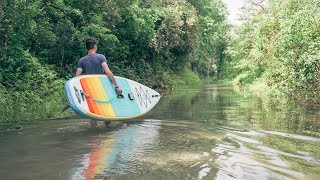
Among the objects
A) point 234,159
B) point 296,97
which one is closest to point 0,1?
point 234,159

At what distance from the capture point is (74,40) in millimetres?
15750

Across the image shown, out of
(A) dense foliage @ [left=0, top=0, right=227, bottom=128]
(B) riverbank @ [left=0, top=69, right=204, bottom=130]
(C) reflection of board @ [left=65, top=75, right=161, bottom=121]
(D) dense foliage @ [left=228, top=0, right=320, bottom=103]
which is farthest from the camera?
(D) dense foliage @ [left=228, top=0, right=320, bottom=103]

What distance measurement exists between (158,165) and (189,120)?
448 centimetres

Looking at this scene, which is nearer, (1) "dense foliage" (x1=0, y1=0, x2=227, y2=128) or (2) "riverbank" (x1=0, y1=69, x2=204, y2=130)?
(2) "riverbank" (x1=0, y1=69, x2=204, y2=130)

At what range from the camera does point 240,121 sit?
877 cm

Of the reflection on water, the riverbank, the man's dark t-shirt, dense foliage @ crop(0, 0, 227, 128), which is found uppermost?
dense foliage @ crop(0, 0, 227, 128)

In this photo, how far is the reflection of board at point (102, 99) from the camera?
752cm

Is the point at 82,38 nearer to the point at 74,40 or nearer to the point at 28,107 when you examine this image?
the point at 74,40

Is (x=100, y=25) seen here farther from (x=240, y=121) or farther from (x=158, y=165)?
(x=158, y=165)

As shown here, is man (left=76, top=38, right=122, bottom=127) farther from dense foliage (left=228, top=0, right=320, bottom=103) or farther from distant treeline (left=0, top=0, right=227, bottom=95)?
dense foliage (left=228, top=0, right=320, bottom=103)

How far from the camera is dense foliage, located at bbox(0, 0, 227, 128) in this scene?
12.1m

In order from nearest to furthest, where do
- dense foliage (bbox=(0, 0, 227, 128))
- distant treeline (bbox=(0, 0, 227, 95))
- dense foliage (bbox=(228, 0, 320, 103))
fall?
dense foliage (bbox=(0, 0, 227, 128)) → distant treeline (bbox=(0, 0, 227, 95)) → dense foliage (bbox=(228, 0, 320, 103))

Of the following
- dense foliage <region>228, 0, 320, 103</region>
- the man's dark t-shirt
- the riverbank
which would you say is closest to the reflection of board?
the man's dark t-shirt

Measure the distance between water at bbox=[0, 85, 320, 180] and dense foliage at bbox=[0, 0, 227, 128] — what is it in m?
4.76
